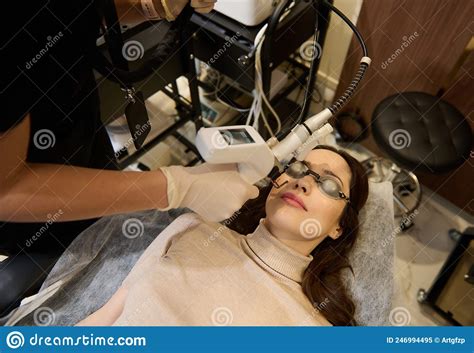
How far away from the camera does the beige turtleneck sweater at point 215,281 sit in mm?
1102

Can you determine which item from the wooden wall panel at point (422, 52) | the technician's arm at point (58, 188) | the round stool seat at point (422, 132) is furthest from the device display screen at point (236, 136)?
the wooden wall panel at point (422, 52)

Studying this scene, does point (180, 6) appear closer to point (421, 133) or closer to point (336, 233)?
point (336, 233)

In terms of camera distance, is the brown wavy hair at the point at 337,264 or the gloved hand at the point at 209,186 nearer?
the gloved hand at the point at 209,186

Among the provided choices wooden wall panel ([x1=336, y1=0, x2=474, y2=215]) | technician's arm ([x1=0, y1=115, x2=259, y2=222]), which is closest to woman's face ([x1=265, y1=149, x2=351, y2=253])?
technician's arm ([x1=0, y1=115, x2=259, y2=222])

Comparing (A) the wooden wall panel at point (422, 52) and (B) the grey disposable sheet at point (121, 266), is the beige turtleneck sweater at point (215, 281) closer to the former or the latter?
(B) the grey disposable sheet at point (121, 266)

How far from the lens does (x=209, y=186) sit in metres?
1.05

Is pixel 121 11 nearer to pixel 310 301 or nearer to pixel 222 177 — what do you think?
pixel 222 177

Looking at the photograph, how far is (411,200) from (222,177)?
1512 millimetres

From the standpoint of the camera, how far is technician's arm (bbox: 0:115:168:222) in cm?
78

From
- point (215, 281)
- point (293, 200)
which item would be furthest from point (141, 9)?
point (215, 281)

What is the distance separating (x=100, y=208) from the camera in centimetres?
91

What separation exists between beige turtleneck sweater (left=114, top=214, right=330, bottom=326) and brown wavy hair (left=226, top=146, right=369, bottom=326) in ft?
0.10

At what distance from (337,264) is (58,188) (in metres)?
0.90

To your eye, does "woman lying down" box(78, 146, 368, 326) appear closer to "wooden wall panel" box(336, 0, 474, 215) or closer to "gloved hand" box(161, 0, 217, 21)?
"gloved hand" box(161, 0, 217, 21)
